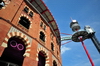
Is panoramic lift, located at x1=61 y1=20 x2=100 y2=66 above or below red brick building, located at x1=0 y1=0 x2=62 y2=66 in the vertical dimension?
above

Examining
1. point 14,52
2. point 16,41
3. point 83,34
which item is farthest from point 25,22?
point 83,34

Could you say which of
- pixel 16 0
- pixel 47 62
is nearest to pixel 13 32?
pixel 16 0

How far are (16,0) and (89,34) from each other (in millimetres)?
15868

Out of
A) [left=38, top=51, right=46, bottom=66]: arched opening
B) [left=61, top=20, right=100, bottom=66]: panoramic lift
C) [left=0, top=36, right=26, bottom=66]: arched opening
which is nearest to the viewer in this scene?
[left=0, top=36, right=26, bottom=66]: arched opening

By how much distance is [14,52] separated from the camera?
25.1 feet

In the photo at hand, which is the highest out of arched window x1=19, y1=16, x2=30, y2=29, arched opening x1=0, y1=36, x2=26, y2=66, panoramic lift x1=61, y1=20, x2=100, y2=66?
panoramic lift x1=61, y1=20, x2=100, y2=66

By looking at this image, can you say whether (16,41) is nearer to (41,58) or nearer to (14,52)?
(14,52)

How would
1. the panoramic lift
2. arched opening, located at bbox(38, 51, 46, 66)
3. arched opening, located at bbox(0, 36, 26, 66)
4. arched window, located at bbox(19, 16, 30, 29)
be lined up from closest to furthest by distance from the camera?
arched opening, located at bbox(0, 36, 26, 66) < arched window, located at bbox(19, 16, 30, 29) < arched opening, located at bbox(38, 51, 46, 66) < the panoramic lift

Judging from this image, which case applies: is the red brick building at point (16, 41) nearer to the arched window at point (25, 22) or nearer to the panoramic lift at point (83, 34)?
the arched window at point (25, 22)

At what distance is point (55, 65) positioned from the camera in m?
13.0

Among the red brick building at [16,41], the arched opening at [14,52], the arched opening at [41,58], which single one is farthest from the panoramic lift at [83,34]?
the arched opening at [14,52]

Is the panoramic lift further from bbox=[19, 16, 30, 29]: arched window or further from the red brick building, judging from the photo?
bbox=[19, 16, 30, 29]: arched window

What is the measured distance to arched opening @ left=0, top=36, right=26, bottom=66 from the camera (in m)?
7.11

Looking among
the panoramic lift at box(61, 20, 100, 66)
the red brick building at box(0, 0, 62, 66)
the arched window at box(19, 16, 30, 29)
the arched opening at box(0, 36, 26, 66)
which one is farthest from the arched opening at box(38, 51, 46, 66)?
the panoramic lift at box(61, 20, 100, 66)
